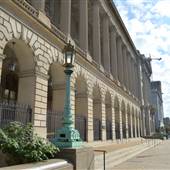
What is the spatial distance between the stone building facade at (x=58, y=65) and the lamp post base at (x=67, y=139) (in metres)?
7.24

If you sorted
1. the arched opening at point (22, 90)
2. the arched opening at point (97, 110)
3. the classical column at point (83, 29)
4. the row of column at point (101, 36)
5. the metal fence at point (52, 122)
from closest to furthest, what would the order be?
the arched opening at point (22, 90), the metal fence at point (52, 122), the row of column at point (101, 36), the classical column at point (83, 29), the arched opening at point (97, 110)

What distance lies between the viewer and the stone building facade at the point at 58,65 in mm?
18969

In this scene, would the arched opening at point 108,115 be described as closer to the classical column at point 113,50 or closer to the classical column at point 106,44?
the classical column at point 106,44

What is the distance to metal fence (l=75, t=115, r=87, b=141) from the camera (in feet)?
89.6

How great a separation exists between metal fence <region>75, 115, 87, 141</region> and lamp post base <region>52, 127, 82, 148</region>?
1616 centimetres

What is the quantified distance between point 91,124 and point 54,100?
6.25 m

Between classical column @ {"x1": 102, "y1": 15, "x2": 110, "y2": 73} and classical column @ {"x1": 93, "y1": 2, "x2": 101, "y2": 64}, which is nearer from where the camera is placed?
classical column @ {"x1": 93, "y1": 2, "x2": 101, "y2": 64}

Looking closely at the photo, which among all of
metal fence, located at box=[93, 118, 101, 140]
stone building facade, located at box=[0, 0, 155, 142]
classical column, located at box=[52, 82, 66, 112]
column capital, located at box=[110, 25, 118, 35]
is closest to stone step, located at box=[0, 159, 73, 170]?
stone building facade, located at box=[0, 0, 155, 142]

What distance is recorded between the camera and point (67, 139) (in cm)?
1077

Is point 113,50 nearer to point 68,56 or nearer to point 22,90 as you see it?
point 22,90

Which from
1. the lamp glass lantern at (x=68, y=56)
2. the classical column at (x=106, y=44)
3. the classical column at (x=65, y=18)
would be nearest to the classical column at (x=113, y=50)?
the classical column at (x=106, y=44)

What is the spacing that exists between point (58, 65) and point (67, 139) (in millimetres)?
13752

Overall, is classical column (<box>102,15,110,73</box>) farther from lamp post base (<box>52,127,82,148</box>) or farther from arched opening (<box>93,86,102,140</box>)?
lamp post base (<box>52,127,82,148</box>)

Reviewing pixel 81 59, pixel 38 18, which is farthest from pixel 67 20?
pixel 38 18
